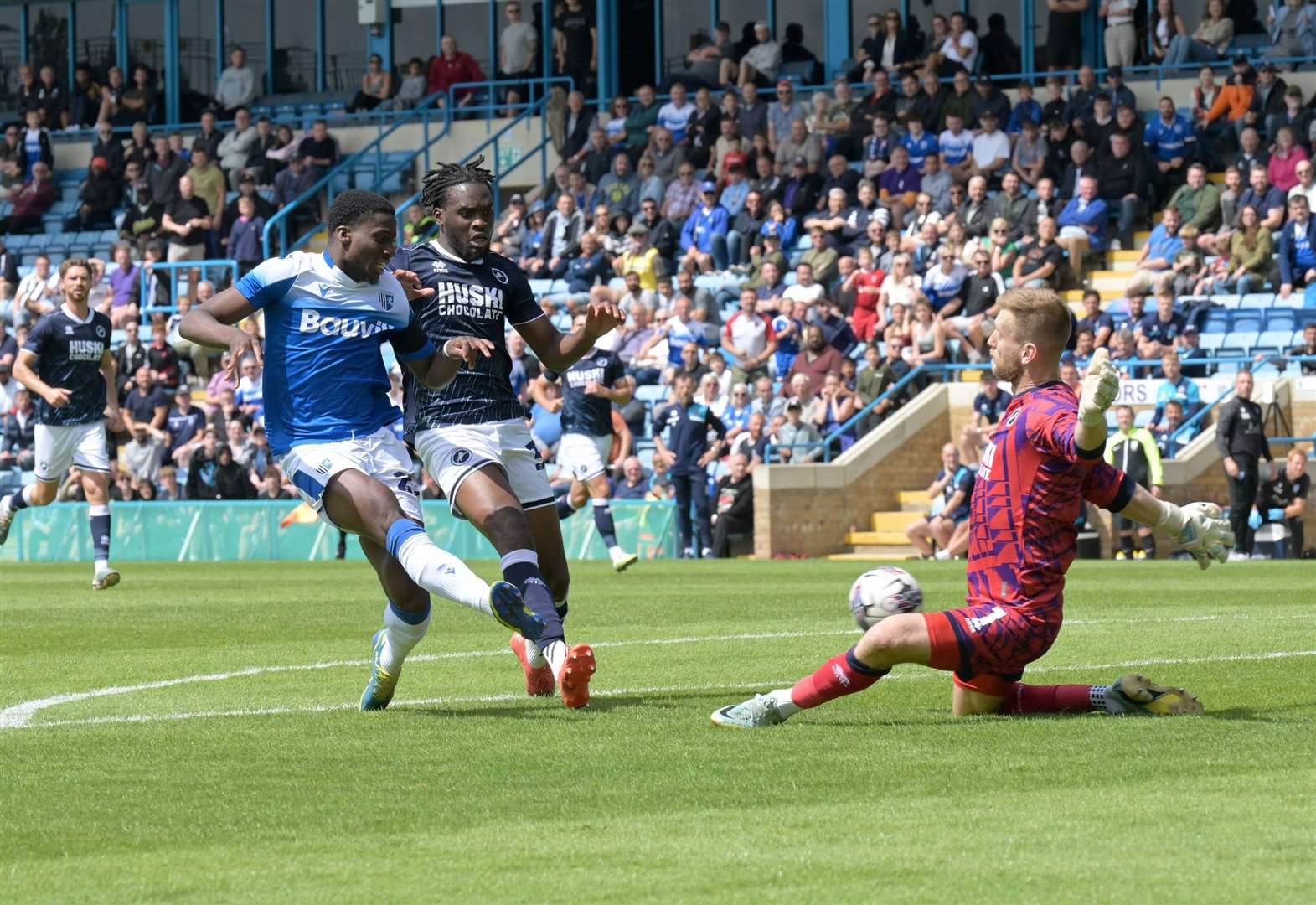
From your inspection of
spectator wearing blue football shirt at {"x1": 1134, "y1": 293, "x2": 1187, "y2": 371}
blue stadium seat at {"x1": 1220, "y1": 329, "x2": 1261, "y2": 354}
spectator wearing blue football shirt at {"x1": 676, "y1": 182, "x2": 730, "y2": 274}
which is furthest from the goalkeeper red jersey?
spectator wearing blue football shirt at {"x1": 676, "y1": 182, "x2": 730, "y2": 274}

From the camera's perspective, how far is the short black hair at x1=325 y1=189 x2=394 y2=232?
8.42 meters

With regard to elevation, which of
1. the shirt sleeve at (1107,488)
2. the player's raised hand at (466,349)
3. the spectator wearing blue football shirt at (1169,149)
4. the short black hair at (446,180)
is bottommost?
the shirt sleeve at (1107,488)

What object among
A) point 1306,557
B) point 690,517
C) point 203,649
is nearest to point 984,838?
point 203,649

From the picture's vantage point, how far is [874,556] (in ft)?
82.3

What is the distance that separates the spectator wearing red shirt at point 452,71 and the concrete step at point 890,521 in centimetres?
1421

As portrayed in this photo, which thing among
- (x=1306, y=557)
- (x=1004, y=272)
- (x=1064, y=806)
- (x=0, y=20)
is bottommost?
(x=1306, y=557)

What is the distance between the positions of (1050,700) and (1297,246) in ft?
61.7

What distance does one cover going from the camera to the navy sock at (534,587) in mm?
7820

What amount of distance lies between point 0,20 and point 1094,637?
1438 inches

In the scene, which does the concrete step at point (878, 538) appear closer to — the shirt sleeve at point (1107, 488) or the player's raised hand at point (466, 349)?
the player's raised hand at point (466, 349)

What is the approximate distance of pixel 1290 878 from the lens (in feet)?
14.7

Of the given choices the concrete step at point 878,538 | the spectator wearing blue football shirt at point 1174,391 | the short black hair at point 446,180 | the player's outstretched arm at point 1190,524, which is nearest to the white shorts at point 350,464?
the short black hair at point 446,180

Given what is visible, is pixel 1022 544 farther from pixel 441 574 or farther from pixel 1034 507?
pixel 441 574

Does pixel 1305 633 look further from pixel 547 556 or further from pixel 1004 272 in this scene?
pixel 1004 272
